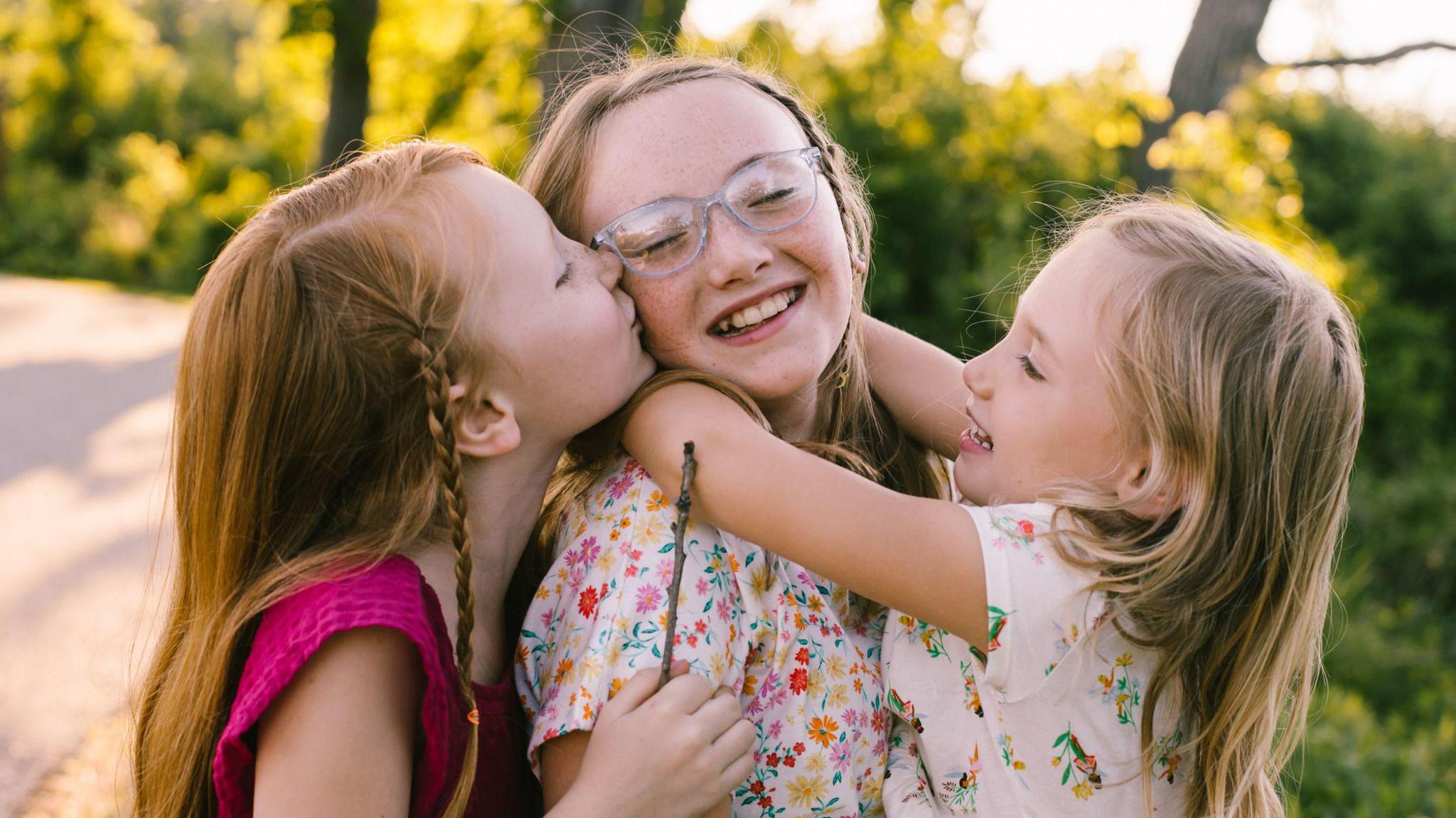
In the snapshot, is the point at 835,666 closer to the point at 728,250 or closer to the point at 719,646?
the point at 719,646

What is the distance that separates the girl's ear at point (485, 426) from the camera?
189 cm

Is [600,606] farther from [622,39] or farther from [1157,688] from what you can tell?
[622,39]

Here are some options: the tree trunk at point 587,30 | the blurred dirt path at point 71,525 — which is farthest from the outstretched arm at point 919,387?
the tree trunk at point 587,30

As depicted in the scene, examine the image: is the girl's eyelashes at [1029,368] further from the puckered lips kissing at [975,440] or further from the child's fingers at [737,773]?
the child's fingers at [737,773]

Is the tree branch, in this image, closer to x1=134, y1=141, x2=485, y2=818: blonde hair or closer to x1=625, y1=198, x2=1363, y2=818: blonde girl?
x1=625, y1=198, x2=1363, y2=818: blonde girl

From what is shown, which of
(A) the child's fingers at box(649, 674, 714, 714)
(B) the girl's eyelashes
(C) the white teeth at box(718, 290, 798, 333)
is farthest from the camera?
(C) the white teeth at box(718, 290, 798, 333)

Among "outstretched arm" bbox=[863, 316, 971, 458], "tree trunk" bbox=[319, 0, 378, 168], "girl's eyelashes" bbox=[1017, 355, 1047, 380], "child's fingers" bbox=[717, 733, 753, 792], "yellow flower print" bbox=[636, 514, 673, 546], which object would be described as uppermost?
"girl's eyelashes" bbox=[1017, 355, 1047, 380]


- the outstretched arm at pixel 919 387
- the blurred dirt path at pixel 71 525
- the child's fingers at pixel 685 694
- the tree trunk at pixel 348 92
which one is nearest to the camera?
the child's fingers at pixel 685 694

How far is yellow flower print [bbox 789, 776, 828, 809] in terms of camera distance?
6.29 feet

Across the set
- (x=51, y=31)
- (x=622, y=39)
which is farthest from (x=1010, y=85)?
(x=51, y=31)

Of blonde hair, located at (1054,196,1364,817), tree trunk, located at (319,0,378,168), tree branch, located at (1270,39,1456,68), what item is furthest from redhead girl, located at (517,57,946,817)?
tree trunk, located at (319,0,378,168)

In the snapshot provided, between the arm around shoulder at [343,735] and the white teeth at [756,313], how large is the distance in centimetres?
85

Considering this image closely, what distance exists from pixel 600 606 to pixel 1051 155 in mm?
7040

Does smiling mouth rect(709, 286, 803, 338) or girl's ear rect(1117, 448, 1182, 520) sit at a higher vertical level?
smiling mouth rect(709, 286, 803, 338)
